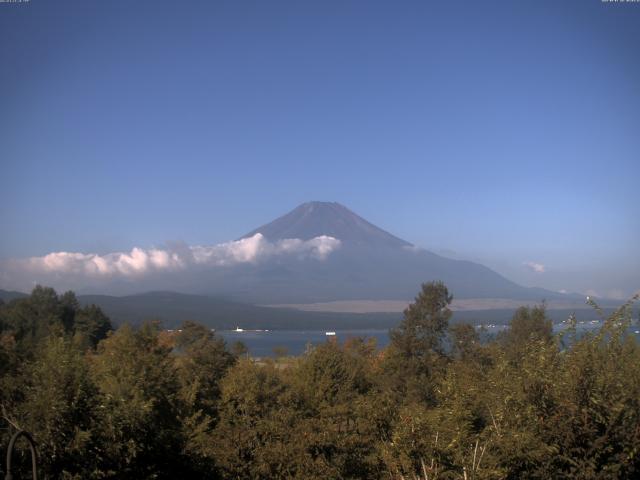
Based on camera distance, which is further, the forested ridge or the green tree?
the green tree

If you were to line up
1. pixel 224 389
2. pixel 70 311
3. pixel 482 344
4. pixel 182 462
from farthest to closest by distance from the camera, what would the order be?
1. pixel 70 311
2. pixel 482 344
3. pixel 224 389
4. pixel 182 462

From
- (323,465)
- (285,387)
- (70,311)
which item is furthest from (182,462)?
(70,311)

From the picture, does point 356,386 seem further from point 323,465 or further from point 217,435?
point 323,465

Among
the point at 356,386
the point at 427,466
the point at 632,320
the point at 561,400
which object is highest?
the point at 632,320

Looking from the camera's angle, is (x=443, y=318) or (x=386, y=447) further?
(x=443, y=318)

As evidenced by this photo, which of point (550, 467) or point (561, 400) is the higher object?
point (561, 400)

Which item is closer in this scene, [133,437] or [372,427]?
[133,437]

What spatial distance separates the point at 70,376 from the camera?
1384cm

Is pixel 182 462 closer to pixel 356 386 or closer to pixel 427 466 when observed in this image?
pixel 427 466

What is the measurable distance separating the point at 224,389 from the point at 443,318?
2215 centimetres

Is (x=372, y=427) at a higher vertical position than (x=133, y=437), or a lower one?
A: lower

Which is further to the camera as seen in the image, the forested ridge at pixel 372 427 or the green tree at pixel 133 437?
the green tree at pixel 133 437

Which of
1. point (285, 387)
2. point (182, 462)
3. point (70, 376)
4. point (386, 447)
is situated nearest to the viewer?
point (386, 447)

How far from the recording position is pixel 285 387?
3100cm
